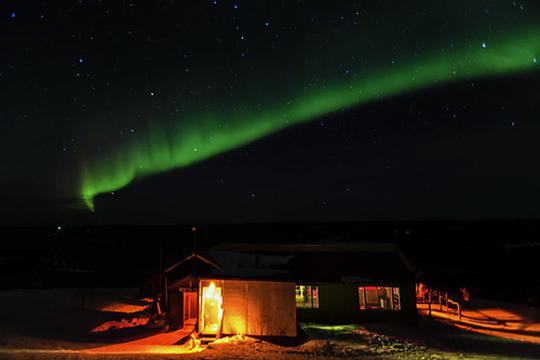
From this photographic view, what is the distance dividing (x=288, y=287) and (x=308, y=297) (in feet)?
10.8

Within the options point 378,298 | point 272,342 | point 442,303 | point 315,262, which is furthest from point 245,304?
point 442,303

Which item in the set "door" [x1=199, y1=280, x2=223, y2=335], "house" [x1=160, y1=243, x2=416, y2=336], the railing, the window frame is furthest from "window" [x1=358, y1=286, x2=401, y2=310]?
"door" [x1=199, y1=280, x2=223, y2=335]

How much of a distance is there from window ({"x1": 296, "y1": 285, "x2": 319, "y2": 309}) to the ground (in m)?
1.20

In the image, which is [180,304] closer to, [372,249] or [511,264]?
[372,249]

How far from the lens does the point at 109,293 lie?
35812mm

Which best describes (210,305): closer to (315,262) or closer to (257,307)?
(257,307)

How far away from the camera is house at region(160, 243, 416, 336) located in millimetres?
16672

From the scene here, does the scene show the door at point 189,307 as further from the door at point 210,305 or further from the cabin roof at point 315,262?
the door at point 210,305

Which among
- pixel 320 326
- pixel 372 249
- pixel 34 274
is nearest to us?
pixel 320 326

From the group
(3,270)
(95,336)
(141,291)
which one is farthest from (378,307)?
(3,270)

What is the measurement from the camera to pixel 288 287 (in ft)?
54.7

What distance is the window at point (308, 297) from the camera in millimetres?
19438

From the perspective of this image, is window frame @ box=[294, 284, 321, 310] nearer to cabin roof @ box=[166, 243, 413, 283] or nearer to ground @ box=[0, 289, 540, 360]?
cabin roof @ box=[166, 243, 413, 283]

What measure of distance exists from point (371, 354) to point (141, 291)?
966 inches
